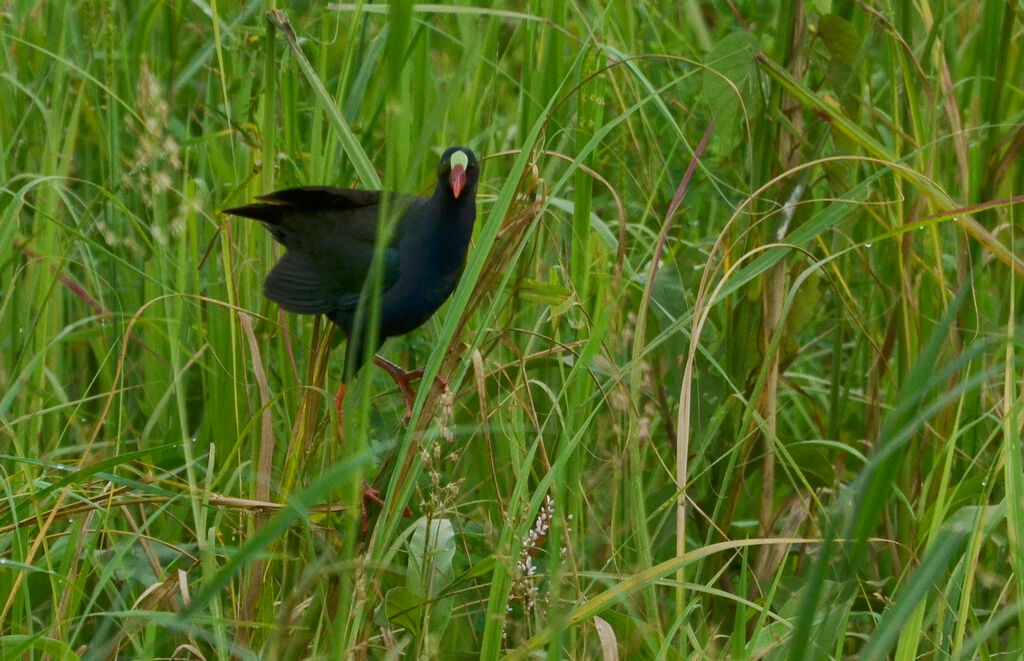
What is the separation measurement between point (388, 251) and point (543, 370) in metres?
0.41

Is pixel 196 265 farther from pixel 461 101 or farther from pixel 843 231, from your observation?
pixel 843 231

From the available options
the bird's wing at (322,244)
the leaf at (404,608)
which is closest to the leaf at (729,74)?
the bird's wing at (322,244)

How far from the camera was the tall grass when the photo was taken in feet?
5.61

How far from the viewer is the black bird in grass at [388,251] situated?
237cm

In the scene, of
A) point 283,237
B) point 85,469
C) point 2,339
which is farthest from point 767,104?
point 2,339

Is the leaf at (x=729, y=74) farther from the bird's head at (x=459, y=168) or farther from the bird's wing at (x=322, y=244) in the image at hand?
the bird's wing at (x=322, y=244)

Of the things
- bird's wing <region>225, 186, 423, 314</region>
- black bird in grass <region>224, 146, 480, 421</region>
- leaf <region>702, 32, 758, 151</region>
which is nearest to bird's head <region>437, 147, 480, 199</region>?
black bird in grass <region>224, 146, 480, 421</region>

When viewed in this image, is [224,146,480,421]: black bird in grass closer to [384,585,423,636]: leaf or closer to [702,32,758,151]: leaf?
[702,32,758,151]: leaf

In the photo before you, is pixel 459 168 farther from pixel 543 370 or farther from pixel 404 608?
pixel 404 608

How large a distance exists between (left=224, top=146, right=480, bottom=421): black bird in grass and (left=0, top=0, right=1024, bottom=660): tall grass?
3.3 inches

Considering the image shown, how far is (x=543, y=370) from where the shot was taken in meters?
2.56

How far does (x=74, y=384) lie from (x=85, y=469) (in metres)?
1.54

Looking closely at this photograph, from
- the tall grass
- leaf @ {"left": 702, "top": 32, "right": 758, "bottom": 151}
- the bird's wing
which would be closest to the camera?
the tall grass

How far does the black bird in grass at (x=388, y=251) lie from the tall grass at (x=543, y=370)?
3.3 inches
